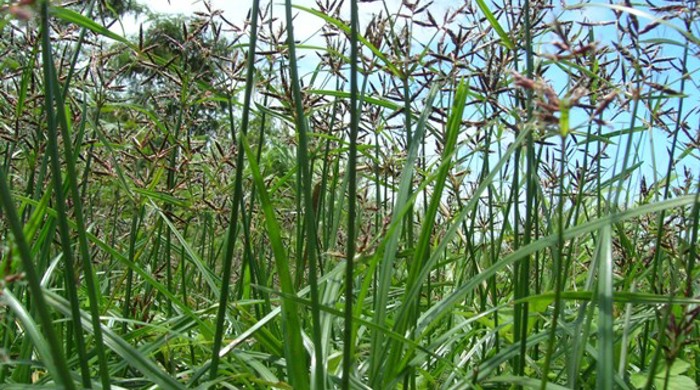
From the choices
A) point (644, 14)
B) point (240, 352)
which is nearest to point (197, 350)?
point (240, 352)

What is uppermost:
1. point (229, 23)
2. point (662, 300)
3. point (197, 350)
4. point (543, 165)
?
point (229, 23)

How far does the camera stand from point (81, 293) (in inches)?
81.6

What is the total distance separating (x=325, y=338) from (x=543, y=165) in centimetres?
103

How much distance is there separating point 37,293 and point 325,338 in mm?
587

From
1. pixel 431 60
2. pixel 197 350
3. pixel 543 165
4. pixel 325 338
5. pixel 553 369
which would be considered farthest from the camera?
pixel 543 165

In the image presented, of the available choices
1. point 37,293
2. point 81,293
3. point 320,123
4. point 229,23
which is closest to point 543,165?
point 320,123

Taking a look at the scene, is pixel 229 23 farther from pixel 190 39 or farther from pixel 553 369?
pixel 553 369

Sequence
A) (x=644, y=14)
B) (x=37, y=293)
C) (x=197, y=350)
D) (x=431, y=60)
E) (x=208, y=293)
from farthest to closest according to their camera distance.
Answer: (x=208, y=293) → (x=197, y=350) → (x=431, y=60) → (x=644, y=14) → (x=37, y=293)

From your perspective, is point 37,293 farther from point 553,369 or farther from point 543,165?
point 543,165

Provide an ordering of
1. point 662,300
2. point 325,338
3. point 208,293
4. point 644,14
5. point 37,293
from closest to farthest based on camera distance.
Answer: point 37,293 < point 644,14 < point 662,300 < point 325,338 < point 208,293

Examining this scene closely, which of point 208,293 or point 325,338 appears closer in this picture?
point 325,338

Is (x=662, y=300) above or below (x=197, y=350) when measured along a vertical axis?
above

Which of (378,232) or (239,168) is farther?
(378,232)

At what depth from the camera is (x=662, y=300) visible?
923 mm
